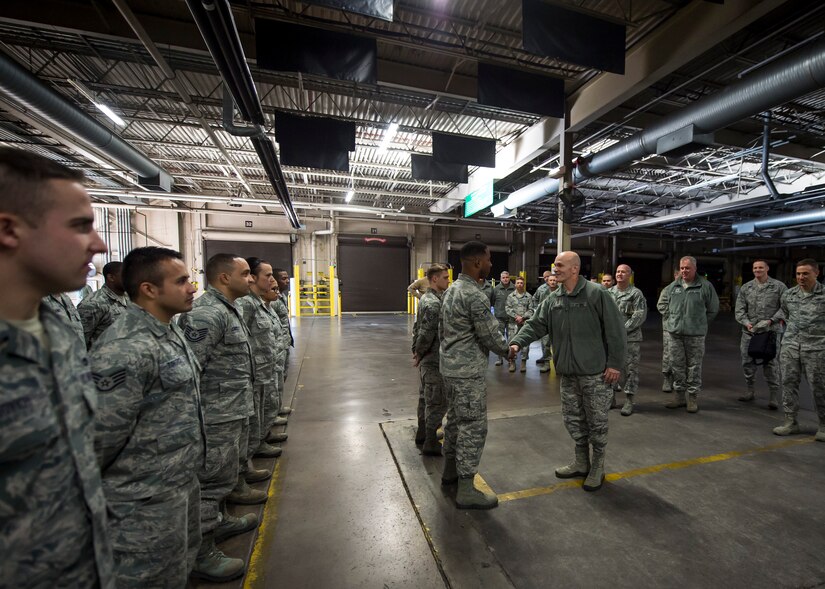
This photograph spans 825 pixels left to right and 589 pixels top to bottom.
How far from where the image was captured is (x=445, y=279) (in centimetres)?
342

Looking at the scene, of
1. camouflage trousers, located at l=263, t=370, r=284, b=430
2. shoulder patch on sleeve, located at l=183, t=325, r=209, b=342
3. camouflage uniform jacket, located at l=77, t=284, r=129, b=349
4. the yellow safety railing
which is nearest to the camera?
shoulder patch on sleeve, located at l=183, t=325, r=209, b=342

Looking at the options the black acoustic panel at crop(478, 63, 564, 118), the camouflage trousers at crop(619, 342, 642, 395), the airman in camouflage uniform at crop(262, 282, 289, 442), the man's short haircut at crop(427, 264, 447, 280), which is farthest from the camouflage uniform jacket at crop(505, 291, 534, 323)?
the airman in camouflage uniform at crop(262, 282, 289, 442)

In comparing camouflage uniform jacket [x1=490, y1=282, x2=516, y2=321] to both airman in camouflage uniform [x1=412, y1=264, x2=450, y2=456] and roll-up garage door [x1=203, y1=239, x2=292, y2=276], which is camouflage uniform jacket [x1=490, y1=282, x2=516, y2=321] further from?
A: roll-up garage door [x1=203, y1=239, x2=292, y2=276]

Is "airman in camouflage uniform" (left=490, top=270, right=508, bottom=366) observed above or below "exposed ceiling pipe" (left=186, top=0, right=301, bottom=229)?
below

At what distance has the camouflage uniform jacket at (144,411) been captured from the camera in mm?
1248

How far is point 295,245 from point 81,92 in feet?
33.5

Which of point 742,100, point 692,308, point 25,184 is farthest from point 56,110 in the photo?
point 742,100

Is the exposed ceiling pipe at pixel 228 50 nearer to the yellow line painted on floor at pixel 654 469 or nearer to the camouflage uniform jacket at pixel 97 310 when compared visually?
the camouflage uniform jacket at pixel 97 310

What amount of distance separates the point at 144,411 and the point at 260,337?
1719 mm

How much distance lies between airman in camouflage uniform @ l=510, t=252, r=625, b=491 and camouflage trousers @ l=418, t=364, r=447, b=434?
0.77 m

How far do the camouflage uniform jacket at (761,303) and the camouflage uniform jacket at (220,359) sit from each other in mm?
5770

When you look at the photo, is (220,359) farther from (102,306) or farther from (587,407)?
(102,306)

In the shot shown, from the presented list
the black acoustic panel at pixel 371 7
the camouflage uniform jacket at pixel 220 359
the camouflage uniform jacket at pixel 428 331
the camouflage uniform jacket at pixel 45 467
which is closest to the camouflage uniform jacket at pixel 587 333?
the camouflage uniform jacket at pixel 428 331

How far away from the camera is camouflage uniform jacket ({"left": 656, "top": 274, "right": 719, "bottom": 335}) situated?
4277 mm
